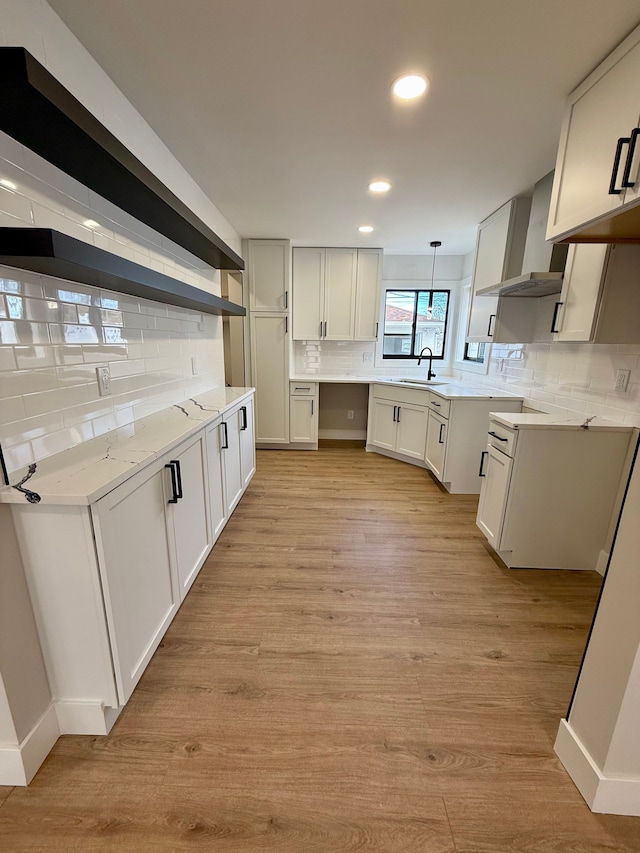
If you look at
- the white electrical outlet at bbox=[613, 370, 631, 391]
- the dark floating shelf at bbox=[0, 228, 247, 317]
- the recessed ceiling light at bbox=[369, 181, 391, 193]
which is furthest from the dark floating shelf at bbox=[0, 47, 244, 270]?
the white electrical outlet at bbox=[613, 370, 631, 391]

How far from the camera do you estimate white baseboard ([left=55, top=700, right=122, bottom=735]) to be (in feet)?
3.90

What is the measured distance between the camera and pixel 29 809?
102 centimetres

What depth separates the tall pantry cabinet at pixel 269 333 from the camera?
402 centimetres

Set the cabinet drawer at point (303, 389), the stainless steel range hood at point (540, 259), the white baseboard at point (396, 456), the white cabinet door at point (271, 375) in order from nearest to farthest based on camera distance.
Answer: the stainless steel range hood at point (540, 259) → the white baseboard at point (396, 456) → the white cabinet door at point (271, 375) → the cabinet drawer at point (303, 389)

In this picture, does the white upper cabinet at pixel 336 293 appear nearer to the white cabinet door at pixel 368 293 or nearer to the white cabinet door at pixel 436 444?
the white cabinet door at pixel 368 293

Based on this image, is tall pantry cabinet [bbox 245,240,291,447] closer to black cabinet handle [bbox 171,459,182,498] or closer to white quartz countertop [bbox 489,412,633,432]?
white quartz countertop [bbox 489,412,633,432]

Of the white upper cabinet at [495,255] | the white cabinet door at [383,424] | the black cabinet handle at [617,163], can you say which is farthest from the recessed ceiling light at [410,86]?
the white cabinet door at [383,424]

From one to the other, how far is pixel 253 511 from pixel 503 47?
9.59 feet

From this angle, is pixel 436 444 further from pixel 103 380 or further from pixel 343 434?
pixel 103 380

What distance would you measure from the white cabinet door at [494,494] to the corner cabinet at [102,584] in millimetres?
1835

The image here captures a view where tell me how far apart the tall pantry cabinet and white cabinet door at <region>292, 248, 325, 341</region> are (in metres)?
0.27

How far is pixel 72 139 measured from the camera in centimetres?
116

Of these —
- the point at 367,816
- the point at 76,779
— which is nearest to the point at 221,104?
the point at 76,779

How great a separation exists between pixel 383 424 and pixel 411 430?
1.41ft
